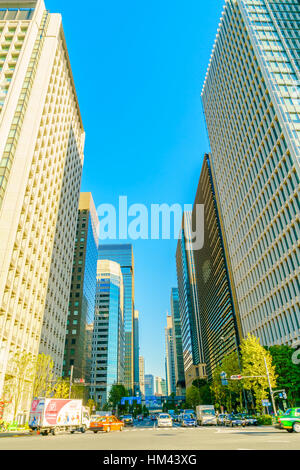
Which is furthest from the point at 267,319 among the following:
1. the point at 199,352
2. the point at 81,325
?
the point at 199,352

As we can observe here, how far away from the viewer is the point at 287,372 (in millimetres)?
44875

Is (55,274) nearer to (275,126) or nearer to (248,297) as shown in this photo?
(248,297)

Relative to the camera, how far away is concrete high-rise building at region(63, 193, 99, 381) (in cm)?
9731

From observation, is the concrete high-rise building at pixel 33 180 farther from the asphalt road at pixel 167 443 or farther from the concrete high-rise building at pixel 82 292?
the concrete high-rise building at pixel 82 292

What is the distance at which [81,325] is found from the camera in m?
102

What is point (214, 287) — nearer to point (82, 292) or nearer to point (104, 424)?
point (82, 292)

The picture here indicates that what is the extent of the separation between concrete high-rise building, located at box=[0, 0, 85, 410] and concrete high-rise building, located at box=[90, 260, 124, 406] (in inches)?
3380

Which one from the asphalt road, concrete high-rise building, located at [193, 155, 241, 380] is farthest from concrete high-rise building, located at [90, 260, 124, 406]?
the asphalt road

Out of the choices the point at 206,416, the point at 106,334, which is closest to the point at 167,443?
the point at 206,416

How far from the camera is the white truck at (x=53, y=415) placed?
28750mm

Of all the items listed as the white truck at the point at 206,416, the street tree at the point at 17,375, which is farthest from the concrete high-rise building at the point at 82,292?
the street tree at the point at 17,375

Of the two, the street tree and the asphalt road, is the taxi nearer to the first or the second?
the street tree

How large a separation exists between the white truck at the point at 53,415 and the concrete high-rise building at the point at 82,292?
6478 centimetres

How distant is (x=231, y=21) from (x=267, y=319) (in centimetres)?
7245
